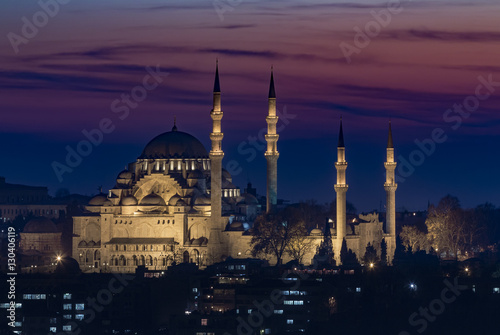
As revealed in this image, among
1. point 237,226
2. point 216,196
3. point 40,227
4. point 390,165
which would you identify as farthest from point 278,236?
point 40,227

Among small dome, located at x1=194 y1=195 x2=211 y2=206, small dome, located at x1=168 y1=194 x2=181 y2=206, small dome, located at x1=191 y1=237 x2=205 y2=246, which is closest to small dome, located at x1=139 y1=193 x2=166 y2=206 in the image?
small dome, located at x1=168 y1=194 x2=181 y2=206

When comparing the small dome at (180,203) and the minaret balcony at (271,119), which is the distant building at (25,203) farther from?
the minaret balcony at (271,119)

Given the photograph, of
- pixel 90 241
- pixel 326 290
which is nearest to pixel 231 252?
pixel 90 241

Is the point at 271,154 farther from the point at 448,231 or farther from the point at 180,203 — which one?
the point at 448,231

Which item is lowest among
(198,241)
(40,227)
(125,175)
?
(198,241)

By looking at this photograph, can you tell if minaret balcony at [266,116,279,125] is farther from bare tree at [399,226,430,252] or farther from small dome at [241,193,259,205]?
bare tree at [399,226,430,252]

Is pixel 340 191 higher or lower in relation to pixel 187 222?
higher

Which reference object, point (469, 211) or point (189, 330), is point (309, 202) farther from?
point (189, 330)

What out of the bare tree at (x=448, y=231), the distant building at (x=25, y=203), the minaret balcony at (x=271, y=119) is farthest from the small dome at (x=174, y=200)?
the distant building at (x=25, y=203)
